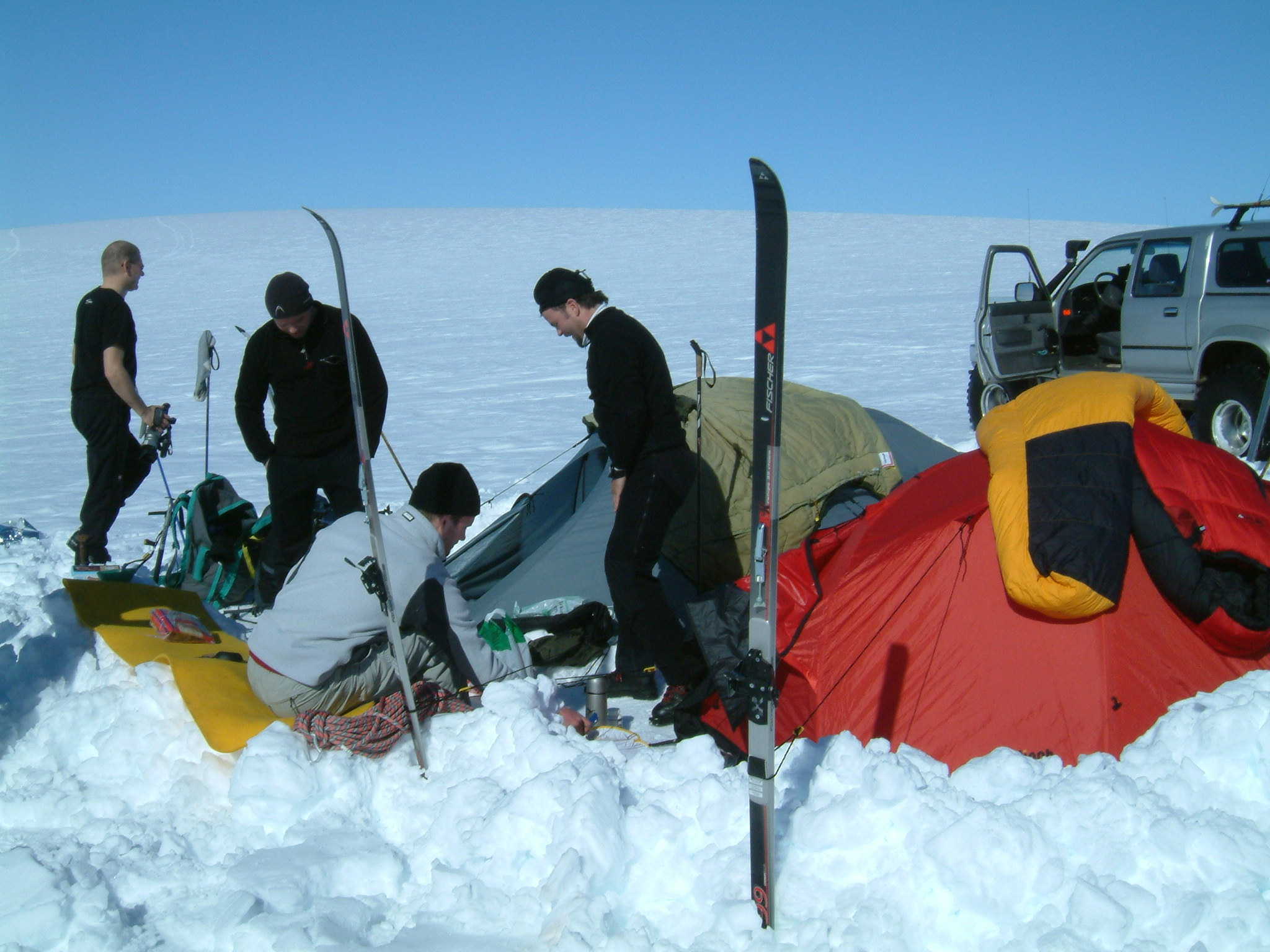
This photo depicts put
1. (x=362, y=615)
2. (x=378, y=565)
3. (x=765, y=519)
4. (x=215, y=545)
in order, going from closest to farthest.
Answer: (x=765, y=519) → (x=378, y=565) → (x=362, y=615) → (x=215, y=545)

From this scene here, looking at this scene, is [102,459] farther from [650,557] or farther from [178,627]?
[650,557]

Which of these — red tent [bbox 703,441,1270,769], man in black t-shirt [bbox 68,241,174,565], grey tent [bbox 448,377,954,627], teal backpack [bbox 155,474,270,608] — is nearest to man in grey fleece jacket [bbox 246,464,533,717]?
red tent [bbox 703,441,1270,769]

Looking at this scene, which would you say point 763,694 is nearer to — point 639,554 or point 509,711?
point 509,711

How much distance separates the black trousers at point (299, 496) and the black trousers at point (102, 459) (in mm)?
939

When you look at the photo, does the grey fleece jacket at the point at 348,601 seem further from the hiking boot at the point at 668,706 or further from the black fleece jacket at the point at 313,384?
the black fleece jacket at the point at 313,384

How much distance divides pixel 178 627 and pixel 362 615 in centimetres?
116

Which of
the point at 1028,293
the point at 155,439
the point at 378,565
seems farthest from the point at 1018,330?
the point at 378,565

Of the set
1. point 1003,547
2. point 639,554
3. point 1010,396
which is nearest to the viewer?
point 1003,547

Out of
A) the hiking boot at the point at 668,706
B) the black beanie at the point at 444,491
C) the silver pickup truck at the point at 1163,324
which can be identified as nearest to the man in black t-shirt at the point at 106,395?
the black beanie at the point at 444,491

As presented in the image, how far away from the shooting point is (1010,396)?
30.4 ft

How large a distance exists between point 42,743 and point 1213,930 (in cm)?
337

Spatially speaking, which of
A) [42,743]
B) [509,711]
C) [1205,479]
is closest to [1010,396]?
[1205,479]

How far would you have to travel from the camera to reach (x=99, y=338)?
5297 millimetres

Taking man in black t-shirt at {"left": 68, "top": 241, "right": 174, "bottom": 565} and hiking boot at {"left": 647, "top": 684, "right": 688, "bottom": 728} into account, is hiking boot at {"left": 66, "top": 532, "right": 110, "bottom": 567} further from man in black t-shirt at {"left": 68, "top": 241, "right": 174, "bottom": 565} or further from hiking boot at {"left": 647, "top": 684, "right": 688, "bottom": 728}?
hiking boot at {"left": 647, "top": 684, "right": 688, "bottom": 728}
